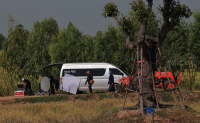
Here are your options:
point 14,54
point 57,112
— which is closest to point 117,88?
point 57,112

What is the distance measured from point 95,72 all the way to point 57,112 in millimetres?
9950

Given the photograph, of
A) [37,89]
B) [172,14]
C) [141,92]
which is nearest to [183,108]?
[141,92]

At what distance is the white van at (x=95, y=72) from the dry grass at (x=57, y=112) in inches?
229

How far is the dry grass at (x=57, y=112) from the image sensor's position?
15727 millimetres

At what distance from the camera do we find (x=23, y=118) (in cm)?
1594

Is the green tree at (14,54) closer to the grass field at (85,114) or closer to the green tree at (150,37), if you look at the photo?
the grass field at (85,114)

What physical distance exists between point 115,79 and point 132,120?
12.7 metres

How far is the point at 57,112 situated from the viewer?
17531mm

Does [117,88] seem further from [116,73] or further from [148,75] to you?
[148,75]

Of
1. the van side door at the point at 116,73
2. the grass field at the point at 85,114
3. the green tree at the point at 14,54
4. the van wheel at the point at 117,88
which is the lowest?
the grass field at the point at 85,114

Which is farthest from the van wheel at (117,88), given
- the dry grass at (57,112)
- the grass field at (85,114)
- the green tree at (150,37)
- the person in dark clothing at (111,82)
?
the green tree at (150,37)

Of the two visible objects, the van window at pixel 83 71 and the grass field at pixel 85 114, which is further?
the van window at pixel 83 71

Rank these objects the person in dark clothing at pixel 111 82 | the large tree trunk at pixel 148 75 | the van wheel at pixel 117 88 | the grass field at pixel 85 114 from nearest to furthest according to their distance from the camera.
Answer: the grass field at pixel 85 114 < the large tree trunk at pixel 148 75 < the person in dark clothing at pixel 111 82 < the van wheel at pixel 117 88

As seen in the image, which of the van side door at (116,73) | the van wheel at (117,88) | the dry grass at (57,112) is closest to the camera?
the dry grass at (57,112)
